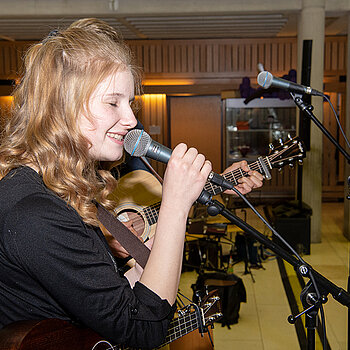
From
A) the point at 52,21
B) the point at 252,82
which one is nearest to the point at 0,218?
the point at 52,21

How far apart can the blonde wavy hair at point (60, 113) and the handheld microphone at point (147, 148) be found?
0.15m

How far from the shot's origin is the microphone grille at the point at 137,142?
→ 1479mm

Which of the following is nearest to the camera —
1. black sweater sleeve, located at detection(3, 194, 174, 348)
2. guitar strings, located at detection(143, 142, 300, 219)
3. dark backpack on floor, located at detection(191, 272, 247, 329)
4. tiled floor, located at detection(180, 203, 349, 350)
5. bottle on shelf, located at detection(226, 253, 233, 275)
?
black sweater sleeve, located at detection(3, 194, 174, 348)

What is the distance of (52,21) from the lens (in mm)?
8188

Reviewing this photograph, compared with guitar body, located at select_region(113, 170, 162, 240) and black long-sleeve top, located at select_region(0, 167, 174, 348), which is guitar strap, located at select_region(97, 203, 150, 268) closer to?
black long-sleeve top, located at select_region(0, 167, 174, 348)

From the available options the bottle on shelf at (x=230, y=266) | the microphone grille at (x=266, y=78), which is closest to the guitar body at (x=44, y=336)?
the microphone grille at (x=266, y=78)

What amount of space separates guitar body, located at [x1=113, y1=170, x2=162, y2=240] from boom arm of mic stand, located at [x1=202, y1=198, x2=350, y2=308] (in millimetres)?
1773

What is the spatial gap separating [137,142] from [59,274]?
0.50 meters

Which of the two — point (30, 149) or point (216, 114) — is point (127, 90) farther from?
point (216, 114)

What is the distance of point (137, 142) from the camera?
1.49 m

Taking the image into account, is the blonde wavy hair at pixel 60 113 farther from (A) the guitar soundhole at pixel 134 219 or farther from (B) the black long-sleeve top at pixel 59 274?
(A) the guitar soundhole at pixel 134 219

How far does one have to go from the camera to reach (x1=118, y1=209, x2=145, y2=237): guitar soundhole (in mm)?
3373

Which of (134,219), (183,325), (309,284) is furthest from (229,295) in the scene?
(309,284)

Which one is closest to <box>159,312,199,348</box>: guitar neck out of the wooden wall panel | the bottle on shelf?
the bottle on shelf
